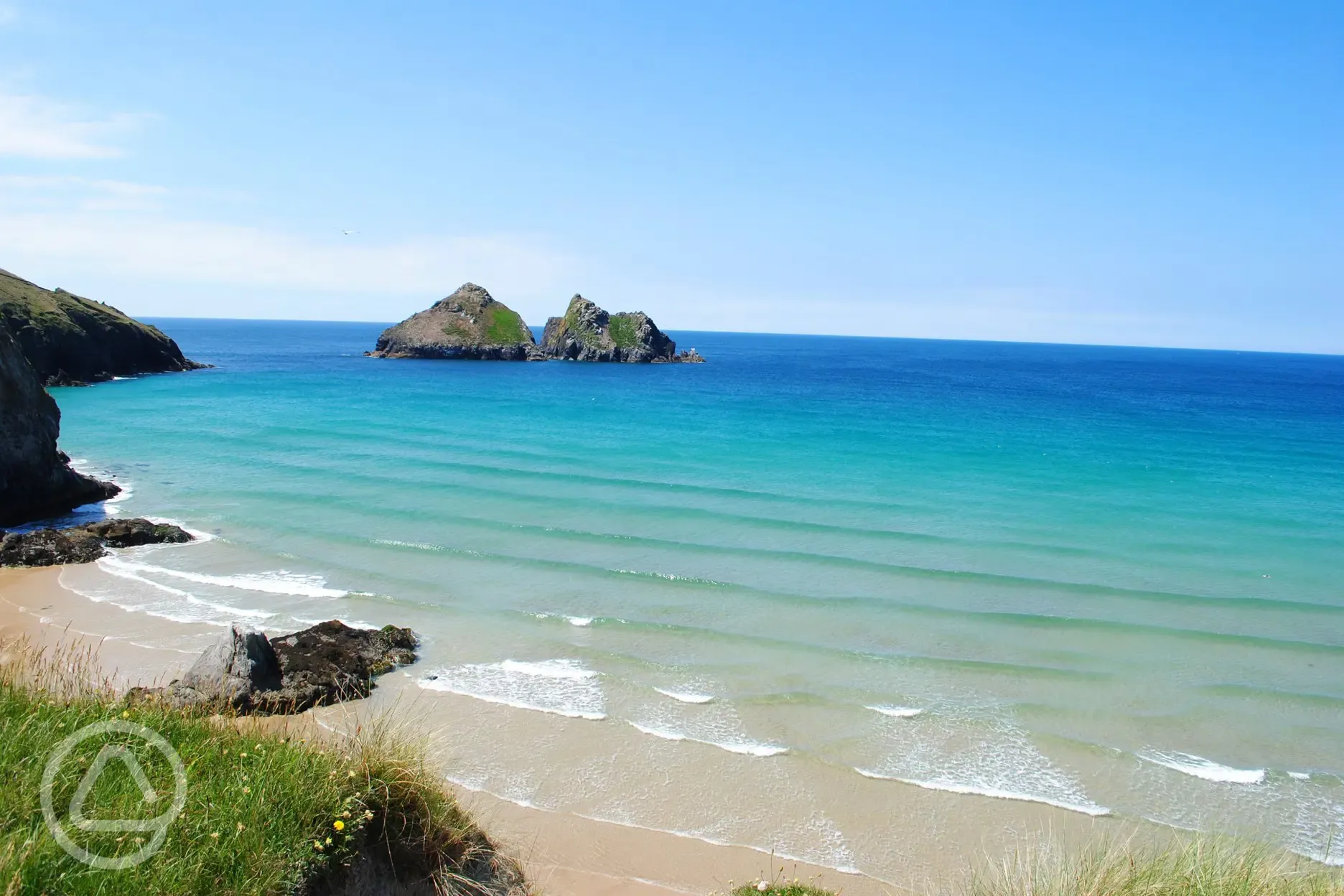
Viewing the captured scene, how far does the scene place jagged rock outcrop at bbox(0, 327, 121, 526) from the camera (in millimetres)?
22219

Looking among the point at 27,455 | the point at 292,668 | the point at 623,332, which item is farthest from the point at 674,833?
the point at 623,332

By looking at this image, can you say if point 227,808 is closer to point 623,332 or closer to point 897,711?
point 897,711

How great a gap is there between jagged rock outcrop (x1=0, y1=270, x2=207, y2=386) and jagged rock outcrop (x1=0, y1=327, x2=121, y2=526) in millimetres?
36120

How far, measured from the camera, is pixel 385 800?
6.41 m

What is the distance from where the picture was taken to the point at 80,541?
19.2 m

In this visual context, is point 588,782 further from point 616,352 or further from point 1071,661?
point 616,352

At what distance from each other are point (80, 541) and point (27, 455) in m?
5.95

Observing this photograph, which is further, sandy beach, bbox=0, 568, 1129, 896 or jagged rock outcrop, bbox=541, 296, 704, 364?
jagged rock outcrop, bbox=541, 296, 704, 364

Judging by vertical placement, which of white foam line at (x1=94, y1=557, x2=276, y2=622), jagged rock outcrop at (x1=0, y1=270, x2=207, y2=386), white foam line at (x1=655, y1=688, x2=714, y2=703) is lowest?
white foam line at (x1=655, y1=688, x2=714, y2=703)

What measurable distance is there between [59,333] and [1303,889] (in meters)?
78.9

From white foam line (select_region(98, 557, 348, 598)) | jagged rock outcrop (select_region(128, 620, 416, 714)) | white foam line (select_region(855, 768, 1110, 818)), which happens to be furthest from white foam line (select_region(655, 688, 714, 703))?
white foam line (select_region(98, 557, 348, 598))

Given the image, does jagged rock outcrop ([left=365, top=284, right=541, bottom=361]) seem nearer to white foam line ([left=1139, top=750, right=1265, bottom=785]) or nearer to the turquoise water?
the turquoise water

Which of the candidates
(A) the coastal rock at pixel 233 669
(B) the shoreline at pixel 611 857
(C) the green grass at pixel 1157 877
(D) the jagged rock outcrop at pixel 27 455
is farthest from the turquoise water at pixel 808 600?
(A) the coastal rock at pixel 233 669

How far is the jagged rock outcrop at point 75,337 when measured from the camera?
58.4 metres
